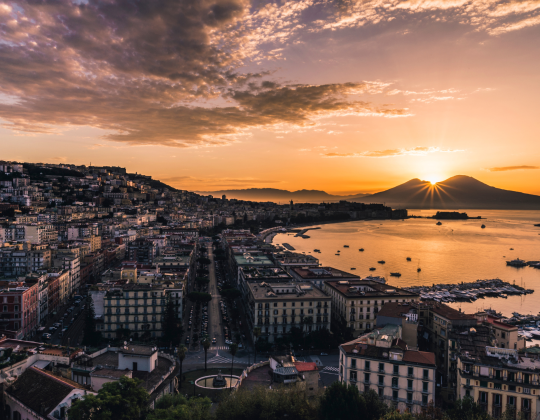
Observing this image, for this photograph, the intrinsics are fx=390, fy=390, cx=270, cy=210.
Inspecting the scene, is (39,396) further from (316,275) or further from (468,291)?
(468,291)

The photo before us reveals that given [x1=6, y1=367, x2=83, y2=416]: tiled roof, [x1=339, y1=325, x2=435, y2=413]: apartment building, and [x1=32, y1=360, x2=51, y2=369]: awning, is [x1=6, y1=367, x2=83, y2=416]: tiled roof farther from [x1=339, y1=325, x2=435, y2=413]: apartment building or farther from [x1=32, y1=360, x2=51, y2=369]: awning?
[x1=339, y1=325, x2=435, y2=413]: apartment building

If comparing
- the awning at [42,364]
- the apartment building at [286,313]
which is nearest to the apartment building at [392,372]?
the apartment building at [286,313]

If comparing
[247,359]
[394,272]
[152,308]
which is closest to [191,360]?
[247,359]

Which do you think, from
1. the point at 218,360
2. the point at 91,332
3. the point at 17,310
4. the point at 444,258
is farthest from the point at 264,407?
the point at 444,258

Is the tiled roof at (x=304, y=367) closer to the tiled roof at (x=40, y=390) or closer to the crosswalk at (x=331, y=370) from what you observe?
the crosswalk at (x=331, y=370)

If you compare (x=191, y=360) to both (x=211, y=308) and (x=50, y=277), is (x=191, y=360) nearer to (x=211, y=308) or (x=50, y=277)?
(x=211, y=308)

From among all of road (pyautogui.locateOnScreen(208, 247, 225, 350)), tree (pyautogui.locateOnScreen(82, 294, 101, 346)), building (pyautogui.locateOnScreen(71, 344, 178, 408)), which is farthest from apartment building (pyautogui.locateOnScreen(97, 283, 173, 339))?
building (pyautogui.locateOnScreen(71, 344, 178, 408))
